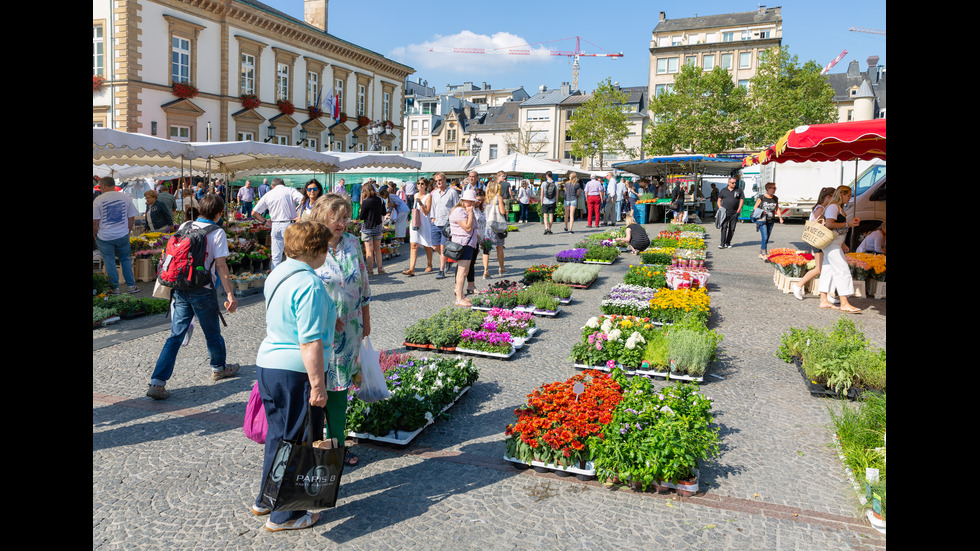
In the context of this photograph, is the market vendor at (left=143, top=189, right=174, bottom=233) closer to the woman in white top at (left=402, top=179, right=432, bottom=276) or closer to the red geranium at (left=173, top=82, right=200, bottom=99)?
the woman in white top at (left=402, top=179, right=432, bottom=276)

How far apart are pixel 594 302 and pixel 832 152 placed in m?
5.08

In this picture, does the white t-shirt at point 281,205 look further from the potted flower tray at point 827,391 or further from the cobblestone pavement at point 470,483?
the potted flower tray at point 827,391

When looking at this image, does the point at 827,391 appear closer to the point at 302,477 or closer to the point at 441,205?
the point at 302,477

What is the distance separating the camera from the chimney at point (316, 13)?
42.2 meters

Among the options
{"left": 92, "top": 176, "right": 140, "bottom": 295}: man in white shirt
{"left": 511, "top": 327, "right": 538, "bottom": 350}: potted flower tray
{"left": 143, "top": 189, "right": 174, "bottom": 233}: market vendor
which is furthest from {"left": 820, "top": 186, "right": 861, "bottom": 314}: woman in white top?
{"left": 143, "top": 189, "right": 174, "bottom": 233}: market vendor

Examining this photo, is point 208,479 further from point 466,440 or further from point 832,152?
point 832,152

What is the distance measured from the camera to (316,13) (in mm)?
42406

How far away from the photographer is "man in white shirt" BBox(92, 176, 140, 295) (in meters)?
10.2

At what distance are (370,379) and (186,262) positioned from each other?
238cm

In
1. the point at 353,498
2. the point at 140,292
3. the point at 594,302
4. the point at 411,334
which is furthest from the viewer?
the point at 140,292
